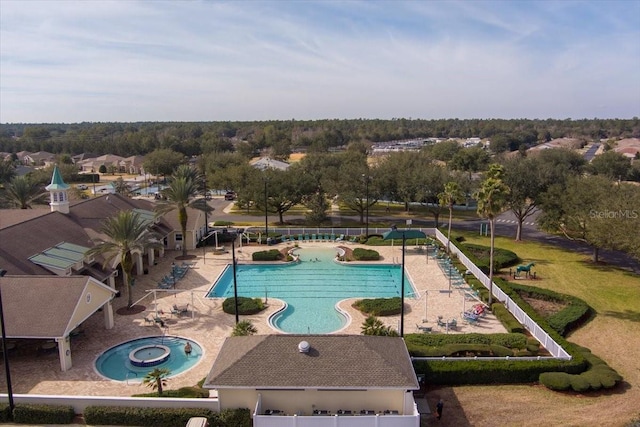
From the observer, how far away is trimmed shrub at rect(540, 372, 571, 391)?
2244 centimetres

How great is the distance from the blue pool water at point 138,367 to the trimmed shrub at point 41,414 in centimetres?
376

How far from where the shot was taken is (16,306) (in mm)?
24531

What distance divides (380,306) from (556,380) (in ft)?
39.4

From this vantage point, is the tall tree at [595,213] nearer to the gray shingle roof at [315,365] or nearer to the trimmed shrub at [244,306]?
the gray shingle roof at [315,365]

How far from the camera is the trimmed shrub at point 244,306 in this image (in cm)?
3191

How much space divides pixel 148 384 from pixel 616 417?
20.2 m

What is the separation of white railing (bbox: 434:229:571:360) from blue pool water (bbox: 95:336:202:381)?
1853 centimetres

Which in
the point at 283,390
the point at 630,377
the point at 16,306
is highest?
the point at 16,306

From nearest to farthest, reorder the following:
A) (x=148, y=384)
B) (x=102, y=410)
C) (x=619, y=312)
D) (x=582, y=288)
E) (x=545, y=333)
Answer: (x=102, y=410) < (x=148, y=384) < (x=545, y=333) < (x=619, y=312) < (x=582, y=288)

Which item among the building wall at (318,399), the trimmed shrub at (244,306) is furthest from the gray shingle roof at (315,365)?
the trimmed shrub at (244,306)

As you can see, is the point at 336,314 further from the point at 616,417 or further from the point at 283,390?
the point at 616,417

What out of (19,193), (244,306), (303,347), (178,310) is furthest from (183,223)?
(303,347)

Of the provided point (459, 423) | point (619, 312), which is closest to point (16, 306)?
point (459, 423)

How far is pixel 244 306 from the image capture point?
1266 inches
